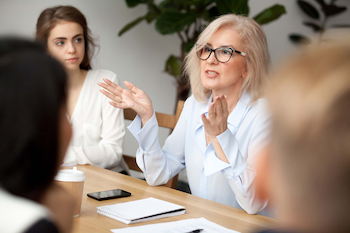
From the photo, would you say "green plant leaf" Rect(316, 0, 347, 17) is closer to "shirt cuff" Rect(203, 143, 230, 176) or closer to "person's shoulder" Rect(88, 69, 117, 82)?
"person's shoulder" Rect(88, 69, 117, 82)

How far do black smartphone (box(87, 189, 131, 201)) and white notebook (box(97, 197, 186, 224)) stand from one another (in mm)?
71

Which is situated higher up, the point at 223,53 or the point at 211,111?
the point at 223,53

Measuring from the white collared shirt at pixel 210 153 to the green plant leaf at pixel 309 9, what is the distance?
2435 millimetres

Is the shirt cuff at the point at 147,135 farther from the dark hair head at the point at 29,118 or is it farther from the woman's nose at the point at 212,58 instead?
the dark hair head at the point at 29,118

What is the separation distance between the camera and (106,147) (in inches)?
74.4

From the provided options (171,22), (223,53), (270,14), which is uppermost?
(270,14)

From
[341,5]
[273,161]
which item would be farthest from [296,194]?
[341,5]

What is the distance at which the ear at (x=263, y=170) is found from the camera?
48cm

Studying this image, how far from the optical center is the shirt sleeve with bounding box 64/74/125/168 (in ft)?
5.57

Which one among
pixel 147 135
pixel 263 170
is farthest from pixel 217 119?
pixel 263 170

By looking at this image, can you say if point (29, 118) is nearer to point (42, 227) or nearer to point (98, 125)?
point (42, 227)

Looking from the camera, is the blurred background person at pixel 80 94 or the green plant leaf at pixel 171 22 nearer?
the blurred background person at pixel 80 94

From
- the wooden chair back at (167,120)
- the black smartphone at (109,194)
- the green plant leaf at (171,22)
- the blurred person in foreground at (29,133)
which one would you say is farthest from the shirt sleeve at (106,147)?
the blurred person in foreground at (29,133)

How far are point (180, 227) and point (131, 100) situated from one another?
648 mm
